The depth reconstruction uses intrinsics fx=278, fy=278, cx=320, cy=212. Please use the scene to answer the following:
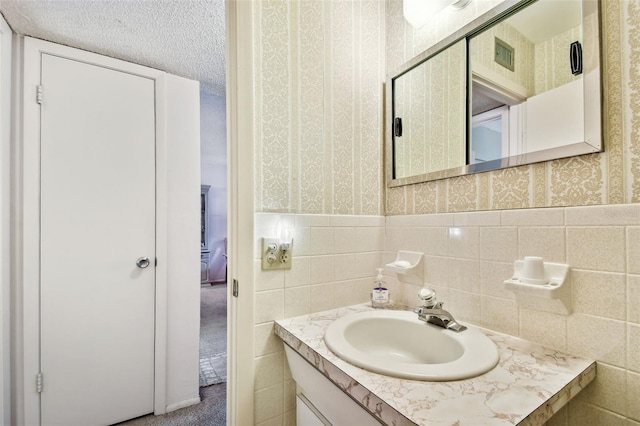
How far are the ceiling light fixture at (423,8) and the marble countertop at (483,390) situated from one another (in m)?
1.12

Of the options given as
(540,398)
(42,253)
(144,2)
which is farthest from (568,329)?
(42,253)

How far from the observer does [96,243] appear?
5.07 feet

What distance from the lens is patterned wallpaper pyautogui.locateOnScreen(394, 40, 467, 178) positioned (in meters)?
0.99

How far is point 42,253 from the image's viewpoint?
145cm

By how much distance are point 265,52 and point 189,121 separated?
40.4 inches

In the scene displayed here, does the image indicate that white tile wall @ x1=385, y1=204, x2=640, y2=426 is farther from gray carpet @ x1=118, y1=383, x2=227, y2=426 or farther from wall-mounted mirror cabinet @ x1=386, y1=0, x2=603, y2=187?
gray carpet @ x1=118, y1=383, x2=227, y2=426

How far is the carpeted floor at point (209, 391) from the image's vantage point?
162 centimetres

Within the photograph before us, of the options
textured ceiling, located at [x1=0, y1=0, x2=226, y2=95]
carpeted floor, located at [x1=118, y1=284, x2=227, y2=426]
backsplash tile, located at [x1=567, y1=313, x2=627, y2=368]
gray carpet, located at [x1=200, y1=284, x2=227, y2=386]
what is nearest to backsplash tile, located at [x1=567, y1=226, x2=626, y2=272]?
backsplash tile, located at [x1=567, y1=313, x2=627, y2=368]

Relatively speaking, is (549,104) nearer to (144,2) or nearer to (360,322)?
(360,322)

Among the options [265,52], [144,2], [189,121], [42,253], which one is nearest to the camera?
[265,52]

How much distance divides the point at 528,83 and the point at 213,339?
3068 millimetres

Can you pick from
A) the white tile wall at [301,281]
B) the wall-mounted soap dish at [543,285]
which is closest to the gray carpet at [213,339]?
the white tile wall at [301,281]

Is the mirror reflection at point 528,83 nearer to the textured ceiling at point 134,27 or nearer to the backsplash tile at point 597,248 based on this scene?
the backsplash tile at point 597,248

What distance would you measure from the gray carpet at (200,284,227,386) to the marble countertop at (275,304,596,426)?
1.78 m
